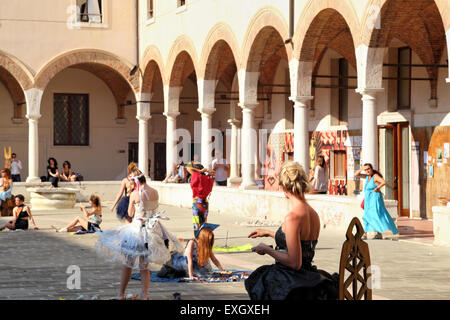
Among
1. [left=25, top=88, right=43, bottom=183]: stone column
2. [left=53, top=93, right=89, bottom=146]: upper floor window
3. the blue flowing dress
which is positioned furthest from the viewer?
[left=53, top=93, right=89, bottom=146]: upper floor window

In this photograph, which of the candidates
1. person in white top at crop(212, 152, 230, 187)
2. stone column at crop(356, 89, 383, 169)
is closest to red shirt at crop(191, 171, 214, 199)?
stone column at crop(356, 89, 383, 169)

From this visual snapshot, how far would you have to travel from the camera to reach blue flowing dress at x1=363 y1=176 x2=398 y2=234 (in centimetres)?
1543

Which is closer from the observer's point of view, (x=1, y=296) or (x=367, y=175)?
(x=1, y=296)

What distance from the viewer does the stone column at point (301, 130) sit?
19141mm

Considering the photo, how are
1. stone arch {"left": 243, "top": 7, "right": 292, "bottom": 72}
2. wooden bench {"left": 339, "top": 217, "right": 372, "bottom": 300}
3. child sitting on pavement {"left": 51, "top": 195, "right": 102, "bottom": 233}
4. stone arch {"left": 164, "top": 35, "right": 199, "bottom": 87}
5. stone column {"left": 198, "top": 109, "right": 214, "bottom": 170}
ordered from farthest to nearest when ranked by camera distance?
stone arch {"left": 164, "top": 35, "right": 199, "bottom": 87}
stone column {"left": 198, "top": 109, "right": 214, "bottom": 170}
stone arch {"left": 243, "top": 7, "right": 292, "bottom": 72}
child sitting on pavement {"left": 51, "top": 195, "right": 102, "bottom": 233}
wooden bench {"left": 339, "top": 217, "right": 372, "bottom": 300}

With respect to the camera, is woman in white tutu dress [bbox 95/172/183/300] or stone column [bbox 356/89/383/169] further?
stone column [bbox 356/89/383/169]

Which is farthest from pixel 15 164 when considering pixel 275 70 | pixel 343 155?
pixel 343 155

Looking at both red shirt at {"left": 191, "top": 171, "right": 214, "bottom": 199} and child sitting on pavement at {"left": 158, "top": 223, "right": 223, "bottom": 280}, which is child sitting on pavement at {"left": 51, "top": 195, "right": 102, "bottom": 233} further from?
child sitting on pavement at {"left": 158, "top": 223, "right": 223, "bottom": 280}

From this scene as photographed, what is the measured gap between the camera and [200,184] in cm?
1445

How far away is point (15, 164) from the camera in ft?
99.2

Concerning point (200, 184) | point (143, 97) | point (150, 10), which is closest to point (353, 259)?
point (200, 184)

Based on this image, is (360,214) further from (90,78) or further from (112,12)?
(90,78)

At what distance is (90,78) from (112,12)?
15.1ft

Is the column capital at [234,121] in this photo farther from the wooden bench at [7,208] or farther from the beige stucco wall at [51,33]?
the wooden bench at [7,208]
